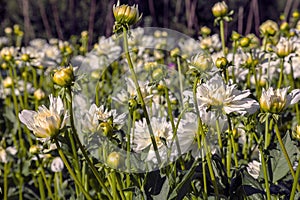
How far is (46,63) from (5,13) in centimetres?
435

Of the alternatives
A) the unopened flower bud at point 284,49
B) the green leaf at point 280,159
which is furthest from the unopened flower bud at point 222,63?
the unopened flower bud at point 284,49

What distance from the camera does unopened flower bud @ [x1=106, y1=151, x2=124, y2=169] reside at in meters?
0.75

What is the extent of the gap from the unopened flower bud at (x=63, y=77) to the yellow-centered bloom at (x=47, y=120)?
3cm

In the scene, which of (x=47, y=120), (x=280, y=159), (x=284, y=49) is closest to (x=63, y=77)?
(x=47, y=120)

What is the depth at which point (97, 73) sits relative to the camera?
187 cm

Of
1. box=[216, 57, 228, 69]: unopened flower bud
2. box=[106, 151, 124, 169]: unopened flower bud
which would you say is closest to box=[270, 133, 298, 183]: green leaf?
box=[216, 57, 228, 69]: unopened flower bud

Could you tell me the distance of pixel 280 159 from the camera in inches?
35.1

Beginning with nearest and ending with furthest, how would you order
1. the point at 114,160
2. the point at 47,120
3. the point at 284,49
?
1. the point at 47,120
2. the point at 114,160
3. the point at 284,49

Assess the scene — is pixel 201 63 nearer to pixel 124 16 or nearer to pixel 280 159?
pixel 124 16

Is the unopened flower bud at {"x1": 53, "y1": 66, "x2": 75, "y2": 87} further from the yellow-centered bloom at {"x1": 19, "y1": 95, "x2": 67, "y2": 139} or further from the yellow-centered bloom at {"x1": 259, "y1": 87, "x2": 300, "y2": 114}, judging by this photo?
the yellow-centered bloom at {"x1": 259, "y1": 87, "x2": 300, "y2": 114}

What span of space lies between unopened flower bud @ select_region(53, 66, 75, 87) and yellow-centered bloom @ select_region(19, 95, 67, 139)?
0.08ft

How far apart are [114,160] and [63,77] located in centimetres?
15

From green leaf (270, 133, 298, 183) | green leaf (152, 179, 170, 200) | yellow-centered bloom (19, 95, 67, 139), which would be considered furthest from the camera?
green leaf (270, 133, 298, 183)

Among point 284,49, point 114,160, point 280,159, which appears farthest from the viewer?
point 284,49
